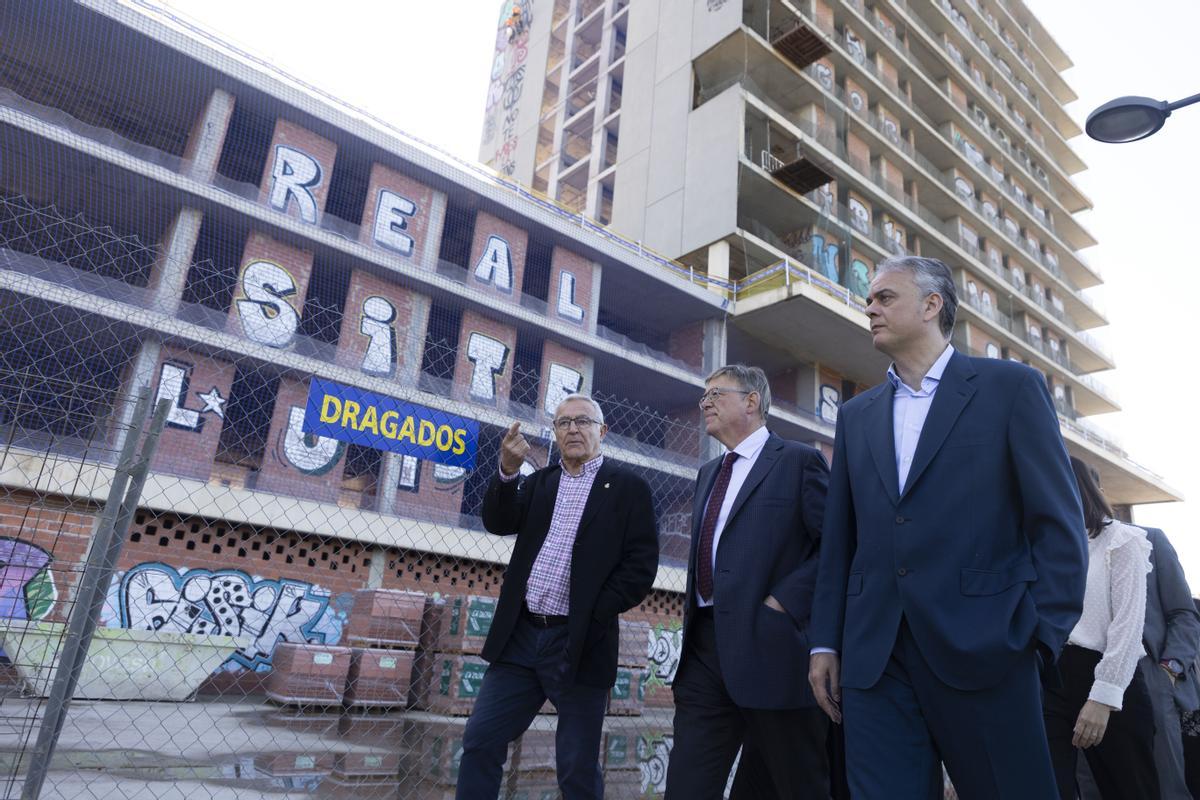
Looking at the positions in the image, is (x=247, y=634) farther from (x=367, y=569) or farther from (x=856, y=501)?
(x=856, y=501)

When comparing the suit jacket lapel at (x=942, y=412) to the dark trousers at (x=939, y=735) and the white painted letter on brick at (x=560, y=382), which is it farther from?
the white painted letter on brick at (x=560, y=382)

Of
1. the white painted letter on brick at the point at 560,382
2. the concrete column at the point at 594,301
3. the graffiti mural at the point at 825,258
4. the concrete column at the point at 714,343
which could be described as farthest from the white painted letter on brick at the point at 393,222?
the graffiti mural at the point at 825,258

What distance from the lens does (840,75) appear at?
28.6m

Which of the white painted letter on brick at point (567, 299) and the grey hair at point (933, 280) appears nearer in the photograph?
the grey hair at point (933, 280)

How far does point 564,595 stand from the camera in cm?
302

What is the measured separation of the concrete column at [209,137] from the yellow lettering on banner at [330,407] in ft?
45.6

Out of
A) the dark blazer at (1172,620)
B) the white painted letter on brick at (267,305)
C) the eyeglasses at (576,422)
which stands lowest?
the dark blazer at (1172,620)

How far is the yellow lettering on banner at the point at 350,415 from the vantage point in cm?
440

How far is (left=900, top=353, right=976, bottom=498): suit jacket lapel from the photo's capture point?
76.0 inches

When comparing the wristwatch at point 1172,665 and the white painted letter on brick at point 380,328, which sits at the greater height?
the white painted letter on brick at point 380,328

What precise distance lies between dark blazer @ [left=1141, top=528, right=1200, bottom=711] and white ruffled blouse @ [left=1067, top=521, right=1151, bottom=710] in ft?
0.86

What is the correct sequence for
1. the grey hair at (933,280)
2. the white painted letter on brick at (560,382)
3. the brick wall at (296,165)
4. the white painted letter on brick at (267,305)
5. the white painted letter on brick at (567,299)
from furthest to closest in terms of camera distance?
1. the white painted letter on brick at (567,299)
2. the white painted letter on brick at (560,382)
3. the brick wall at (296,165)
4. the white painted letter on brick at (267,305)
5. the grey hair at (933,280)

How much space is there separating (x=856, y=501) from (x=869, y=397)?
36 cm

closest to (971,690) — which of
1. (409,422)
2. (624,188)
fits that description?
(409,422)
